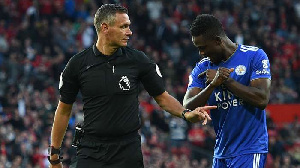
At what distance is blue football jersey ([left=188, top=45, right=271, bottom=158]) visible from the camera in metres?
6.87

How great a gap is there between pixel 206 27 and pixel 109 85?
3.52 feet

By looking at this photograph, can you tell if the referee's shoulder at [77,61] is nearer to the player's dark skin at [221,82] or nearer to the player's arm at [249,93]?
the player's dark skin at [221,82]

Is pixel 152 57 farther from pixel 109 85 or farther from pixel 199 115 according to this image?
pixel 199 115

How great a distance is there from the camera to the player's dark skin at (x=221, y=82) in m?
6.63

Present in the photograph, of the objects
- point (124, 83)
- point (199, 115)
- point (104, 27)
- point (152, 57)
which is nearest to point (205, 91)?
point (199, 115)

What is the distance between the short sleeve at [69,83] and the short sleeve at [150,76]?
0.59 meters

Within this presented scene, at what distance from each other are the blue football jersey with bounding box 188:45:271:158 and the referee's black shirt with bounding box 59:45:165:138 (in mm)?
705

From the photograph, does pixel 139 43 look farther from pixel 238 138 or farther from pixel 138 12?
pixel 238 138

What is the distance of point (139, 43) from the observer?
69.8 ft

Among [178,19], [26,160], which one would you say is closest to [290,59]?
[178,19]

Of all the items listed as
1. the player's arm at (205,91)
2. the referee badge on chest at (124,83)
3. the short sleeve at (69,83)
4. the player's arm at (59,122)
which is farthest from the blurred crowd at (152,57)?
the referee badge on chest at (124,83)

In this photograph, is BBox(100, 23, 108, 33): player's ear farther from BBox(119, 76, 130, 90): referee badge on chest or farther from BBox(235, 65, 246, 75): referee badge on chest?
BBox(235, 65, 246, 75): referee badge on chest

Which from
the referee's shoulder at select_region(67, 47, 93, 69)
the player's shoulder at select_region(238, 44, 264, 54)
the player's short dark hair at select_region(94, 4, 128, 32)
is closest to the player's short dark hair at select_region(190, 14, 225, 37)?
the player's shoulder at select_region(238, 44, 264, 54)

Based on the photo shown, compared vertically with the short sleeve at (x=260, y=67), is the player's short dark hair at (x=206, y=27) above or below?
above
